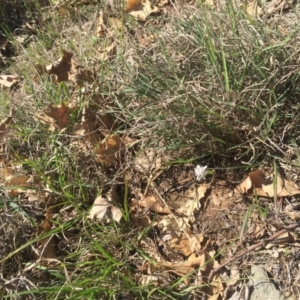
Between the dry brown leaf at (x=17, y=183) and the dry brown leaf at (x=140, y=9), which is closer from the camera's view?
the dry brown leaf at (x=17, y=183)

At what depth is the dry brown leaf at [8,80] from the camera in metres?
2.89

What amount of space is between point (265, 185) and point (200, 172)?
0.26m

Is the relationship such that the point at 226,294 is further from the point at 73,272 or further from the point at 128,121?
the point at 128,121

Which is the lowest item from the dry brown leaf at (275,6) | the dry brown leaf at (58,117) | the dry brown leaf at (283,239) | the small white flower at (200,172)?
the dry brown leaf at (283,239)

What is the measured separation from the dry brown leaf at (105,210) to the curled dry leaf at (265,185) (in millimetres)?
510

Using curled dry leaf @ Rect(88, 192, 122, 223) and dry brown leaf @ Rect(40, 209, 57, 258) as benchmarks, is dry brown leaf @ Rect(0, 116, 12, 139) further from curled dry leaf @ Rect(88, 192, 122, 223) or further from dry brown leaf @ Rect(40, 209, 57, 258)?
curled dry leaf @ Rect(88, 192, 122, 223)

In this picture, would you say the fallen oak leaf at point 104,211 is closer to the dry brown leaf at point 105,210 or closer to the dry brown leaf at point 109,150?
the dry brown leaf at point 105,210

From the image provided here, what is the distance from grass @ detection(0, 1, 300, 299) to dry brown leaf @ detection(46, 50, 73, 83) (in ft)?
0.51

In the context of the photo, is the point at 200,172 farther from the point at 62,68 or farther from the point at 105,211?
the point at 62,68

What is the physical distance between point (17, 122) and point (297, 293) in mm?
1461

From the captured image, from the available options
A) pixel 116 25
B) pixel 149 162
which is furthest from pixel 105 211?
pixel 116 25

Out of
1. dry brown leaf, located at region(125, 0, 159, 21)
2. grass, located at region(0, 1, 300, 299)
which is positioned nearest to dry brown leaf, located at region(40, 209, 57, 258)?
grass, located at region(0, 1, 300, 299)

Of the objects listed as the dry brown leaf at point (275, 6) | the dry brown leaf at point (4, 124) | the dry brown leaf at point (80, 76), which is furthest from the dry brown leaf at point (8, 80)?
the dry brown leaf at point (275, 6)

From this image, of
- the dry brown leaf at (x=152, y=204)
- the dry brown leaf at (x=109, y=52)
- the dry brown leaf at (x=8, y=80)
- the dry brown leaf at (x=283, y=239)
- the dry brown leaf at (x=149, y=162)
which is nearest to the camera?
the dry brown leaf at (x=283, y=239)
